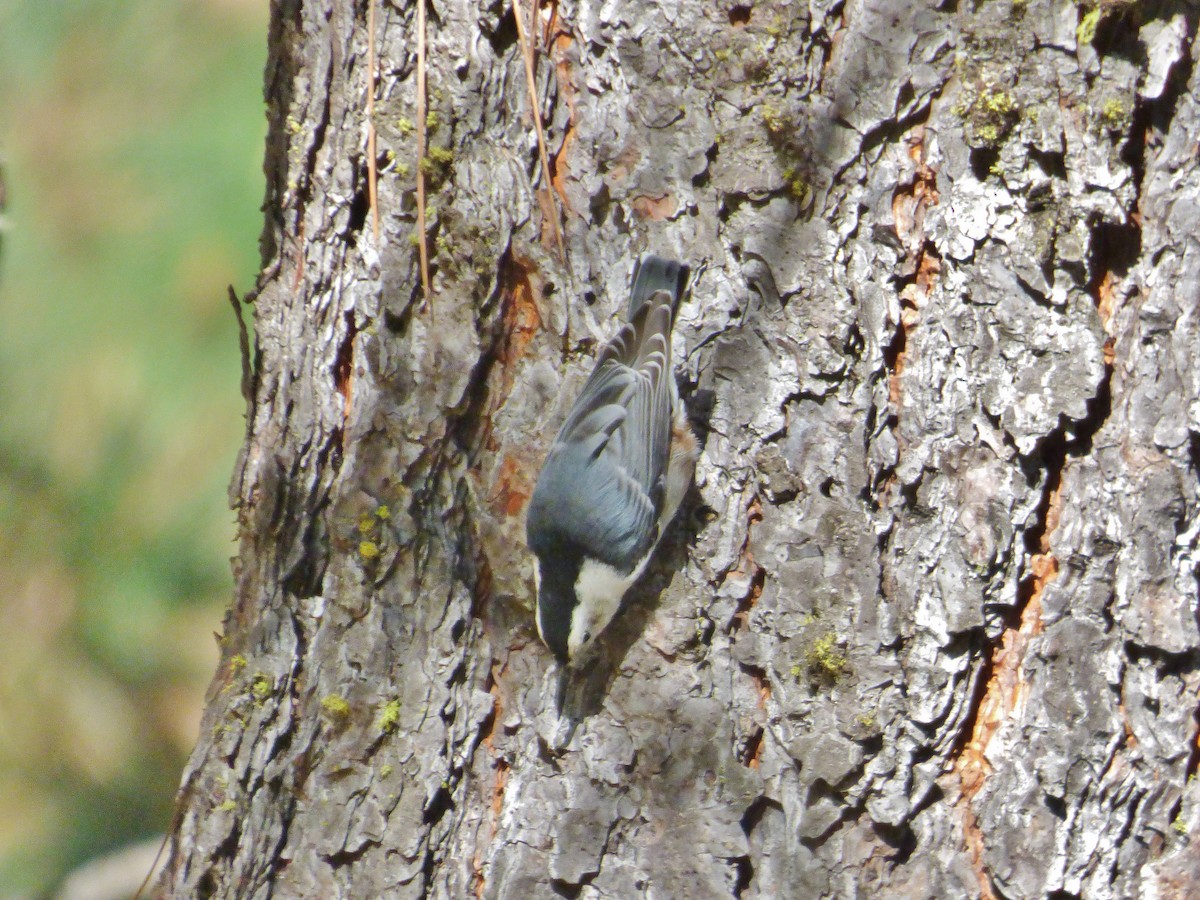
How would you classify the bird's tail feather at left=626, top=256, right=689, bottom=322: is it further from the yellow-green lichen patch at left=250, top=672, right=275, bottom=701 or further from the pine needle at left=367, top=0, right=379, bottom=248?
the yellow-green lichen patch at left=250, top=672, right=275, bottom=701

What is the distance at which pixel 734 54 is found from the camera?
4.58 feet

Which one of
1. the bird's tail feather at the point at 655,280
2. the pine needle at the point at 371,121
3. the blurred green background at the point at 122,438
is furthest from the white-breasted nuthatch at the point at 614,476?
the blurred green background at the point at 122,438

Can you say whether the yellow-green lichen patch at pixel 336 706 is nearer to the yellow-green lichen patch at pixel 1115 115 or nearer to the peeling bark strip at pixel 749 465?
the peeling bark strip at pixel 749 465

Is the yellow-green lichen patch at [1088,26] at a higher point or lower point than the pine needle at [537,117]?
higher

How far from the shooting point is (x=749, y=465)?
1.45 meters

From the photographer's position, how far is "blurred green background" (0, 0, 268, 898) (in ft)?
10.1

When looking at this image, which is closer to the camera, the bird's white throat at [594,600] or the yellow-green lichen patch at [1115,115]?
the yellow-green lichen patch at [1115,115]

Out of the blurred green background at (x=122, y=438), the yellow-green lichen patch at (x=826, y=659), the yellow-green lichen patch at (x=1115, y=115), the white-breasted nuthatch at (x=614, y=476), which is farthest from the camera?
the blurred green background at (x=122, y=438)

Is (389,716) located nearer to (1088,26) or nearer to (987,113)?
(987,113)

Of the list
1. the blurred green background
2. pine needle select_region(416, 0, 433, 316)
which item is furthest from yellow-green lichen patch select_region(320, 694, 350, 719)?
the blurred green background

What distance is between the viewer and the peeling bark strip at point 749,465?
1.28 meters

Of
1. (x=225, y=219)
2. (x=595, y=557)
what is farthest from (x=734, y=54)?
(x=225, y=219)

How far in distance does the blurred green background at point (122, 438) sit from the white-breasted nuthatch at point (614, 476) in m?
1.79

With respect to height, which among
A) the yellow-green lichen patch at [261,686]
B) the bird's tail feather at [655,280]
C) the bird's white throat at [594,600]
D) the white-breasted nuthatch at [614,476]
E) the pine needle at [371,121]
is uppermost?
the pine needle at [371,121]
